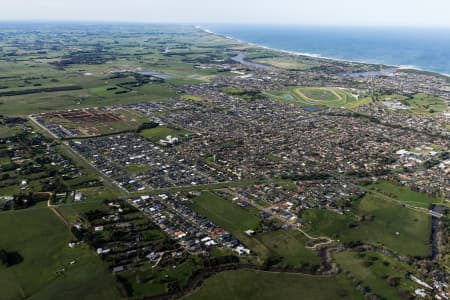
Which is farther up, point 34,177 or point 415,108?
point 415,108

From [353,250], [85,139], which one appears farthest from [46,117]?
[353,250]

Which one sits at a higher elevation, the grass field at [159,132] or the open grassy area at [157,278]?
the grass field at [159,132]

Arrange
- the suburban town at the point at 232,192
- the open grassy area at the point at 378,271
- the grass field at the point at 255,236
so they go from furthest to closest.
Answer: the grass field at the point at 255,236 → the suburban town at the point at 232,192 → the open grassy area at the point at 378,271

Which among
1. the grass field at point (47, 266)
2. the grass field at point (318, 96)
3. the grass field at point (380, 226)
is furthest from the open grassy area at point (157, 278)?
the grass field at point (318, 96)

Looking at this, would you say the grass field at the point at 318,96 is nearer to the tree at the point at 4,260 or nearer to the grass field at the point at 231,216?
the grass field at the point at 231,216

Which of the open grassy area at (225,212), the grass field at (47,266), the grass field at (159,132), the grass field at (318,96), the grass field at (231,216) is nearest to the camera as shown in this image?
the grass field at (47,266)

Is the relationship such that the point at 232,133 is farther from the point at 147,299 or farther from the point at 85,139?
the point at 147,299

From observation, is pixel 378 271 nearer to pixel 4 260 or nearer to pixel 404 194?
pixel 404 194
